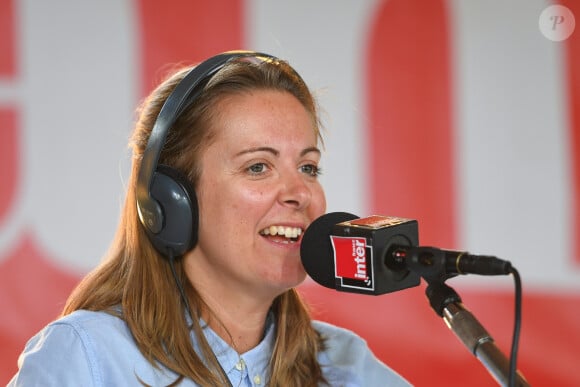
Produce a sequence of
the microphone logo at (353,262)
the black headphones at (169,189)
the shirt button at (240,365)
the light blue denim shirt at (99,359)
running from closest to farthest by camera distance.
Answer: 1. the microphone logo at (353,262)
2. the light blue denim shirt at (99,359)
3. the black headphones at (169,189)
4. the shirt button at (240,365)

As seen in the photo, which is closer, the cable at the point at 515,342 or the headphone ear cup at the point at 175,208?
the cable at the point at 515,342

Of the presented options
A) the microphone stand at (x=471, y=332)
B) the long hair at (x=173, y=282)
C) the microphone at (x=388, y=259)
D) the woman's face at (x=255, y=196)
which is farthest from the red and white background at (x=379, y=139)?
the microphone stand at (x=471, y=332)

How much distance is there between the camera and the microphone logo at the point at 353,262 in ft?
3.93

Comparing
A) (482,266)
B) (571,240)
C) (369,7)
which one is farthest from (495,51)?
(482,266)

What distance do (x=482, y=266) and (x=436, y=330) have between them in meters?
1.61

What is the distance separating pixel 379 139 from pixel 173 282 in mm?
1143

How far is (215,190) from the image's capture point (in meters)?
1.59

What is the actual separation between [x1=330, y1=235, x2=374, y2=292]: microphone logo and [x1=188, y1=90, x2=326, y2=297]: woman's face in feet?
0.89

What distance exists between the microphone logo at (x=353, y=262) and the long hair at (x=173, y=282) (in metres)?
0.39

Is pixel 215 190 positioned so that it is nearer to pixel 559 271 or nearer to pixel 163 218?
pixel 163 218

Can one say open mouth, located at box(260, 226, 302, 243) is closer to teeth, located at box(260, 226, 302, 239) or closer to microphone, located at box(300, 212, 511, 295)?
teeth, located at box(260, 226, 302, 239)

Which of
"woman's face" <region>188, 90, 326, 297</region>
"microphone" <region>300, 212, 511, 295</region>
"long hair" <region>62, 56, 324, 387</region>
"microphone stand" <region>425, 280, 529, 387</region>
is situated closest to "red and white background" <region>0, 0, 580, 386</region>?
"long hair" <region>62, 56, 324, 387</region>

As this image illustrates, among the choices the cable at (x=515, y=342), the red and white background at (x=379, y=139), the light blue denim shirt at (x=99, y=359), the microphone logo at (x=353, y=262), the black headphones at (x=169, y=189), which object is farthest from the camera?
the red and white background at (x=379, y=139)

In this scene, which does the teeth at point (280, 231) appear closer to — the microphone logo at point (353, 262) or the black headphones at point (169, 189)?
the black headphones at point (169, 189)
